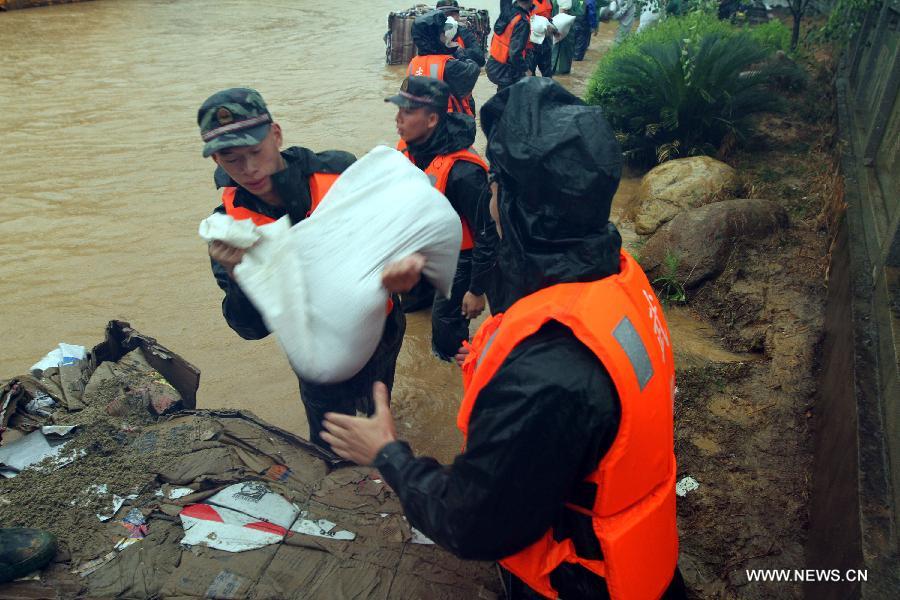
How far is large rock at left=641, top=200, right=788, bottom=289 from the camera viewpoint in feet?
15.3

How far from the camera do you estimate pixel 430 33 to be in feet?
20.4

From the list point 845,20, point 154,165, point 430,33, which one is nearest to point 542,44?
point 430,33

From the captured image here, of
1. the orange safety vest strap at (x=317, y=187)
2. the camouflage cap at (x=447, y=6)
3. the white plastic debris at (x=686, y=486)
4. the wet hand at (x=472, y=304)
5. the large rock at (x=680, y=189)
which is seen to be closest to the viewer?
the orange safety vest strap at (x=317, y=187)

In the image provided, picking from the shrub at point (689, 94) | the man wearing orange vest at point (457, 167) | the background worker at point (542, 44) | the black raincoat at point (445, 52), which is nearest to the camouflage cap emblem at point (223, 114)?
the man wearing orange vest at point (457, 167)

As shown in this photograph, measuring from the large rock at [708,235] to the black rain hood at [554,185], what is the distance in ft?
11.2

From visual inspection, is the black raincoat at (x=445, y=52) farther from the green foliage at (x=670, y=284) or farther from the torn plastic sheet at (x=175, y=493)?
the torn plastic sheet at (x=175, y=493)

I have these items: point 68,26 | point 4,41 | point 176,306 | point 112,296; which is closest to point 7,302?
point 112,296

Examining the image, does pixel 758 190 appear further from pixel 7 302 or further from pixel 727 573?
pixel 7 302

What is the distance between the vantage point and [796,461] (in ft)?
9.68

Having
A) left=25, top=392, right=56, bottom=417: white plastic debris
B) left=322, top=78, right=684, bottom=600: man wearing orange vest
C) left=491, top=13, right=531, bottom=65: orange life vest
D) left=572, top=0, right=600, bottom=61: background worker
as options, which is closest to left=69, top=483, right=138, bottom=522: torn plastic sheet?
left=25, top=392, right=56, bottom=417: white plastic debris

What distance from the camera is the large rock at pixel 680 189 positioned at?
5625 millimetres

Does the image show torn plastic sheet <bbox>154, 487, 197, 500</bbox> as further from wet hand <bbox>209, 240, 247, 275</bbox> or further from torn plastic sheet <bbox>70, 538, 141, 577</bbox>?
→ wet hand <bbox>209, 240, 247, 275</bbox>

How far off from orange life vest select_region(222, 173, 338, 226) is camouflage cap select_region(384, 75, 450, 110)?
1281 millimetres

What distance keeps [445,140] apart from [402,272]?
192cm
